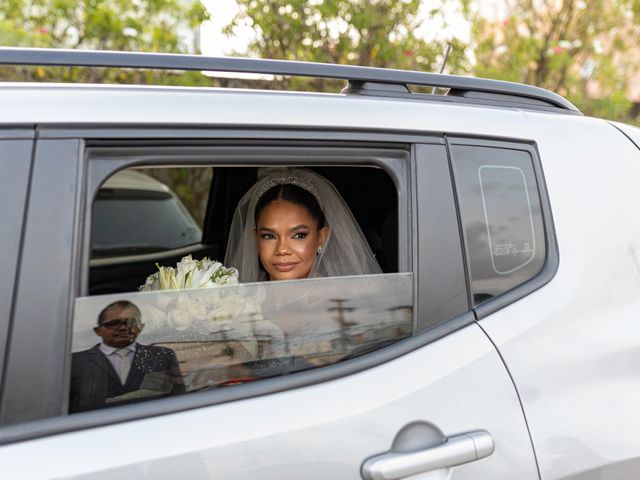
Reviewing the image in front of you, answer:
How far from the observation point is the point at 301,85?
580cm

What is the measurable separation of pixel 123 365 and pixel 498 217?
3.09 ft

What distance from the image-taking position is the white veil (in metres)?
2.46

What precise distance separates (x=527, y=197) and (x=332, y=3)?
405cm

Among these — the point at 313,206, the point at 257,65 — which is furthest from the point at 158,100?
the point at 313,206

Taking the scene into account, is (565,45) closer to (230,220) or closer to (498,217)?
(230,220)

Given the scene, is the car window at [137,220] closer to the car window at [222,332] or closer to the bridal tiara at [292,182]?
the bridal tiara at [292,182]

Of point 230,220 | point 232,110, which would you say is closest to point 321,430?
point 232,110

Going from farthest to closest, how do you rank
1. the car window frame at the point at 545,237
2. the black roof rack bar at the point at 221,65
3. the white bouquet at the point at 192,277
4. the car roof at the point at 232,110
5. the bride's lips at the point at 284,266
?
the bride's lips at the point at 284,266
the white bouquet at the point at 192,277
the car window frame at the point at 545,237
the black roof rack bar at the point at 221,65
the car roof at the point at 232,110

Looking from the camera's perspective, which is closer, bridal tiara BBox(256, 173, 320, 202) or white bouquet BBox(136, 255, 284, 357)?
white bouquet BBox(136, 255, 284, 357)

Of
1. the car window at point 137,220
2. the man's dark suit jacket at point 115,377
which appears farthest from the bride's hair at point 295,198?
the car window at point 137,220

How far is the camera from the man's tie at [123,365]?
1.42 meters

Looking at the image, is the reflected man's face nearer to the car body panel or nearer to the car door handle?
the car body panel

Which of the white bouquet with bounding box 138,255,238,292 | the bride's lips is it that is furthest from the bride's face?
the white bouquet with bounding box 138,255,238,292

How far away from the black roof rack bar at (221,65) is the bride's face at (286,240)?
896mm
